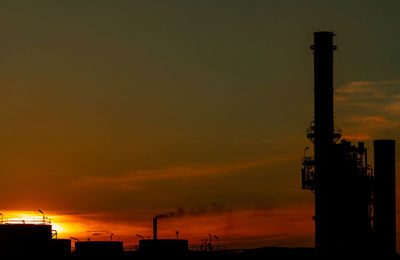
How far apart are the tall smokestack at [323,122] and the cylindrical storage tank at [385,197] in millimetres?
5776

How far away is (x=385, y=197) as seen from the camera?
276 feet

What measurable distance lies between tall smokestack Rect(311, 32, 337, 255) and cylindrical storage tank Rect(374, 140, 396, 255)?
227 inches

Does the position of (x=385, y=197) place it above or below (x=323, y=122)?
below

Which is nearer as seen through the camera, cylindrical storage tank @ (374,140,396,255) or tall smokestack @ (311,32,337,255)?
tall smokestack @ (311,32,337,255)

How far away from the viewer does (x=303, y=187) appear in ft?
272

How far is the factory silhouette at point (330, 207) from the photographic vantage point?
258 feet

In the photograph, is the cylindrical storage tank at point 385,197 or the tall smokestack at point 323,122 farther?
the cylindrical storage tank at point 385,197

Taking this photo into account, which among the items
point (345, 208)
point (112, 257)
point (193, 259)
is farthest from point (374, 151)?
point (112, 257)

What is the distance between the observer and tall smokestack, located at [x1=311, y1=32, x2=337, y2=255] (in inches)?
3191

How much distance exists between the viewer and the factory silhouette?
78.7 metres

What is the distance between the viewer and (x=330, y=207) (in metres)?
80.4

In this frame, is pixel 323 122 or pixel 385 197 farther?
pixel 385 197

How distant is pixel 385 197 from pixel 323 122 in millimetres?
9955

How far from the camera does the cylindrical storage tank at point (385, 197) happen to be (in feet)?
271
